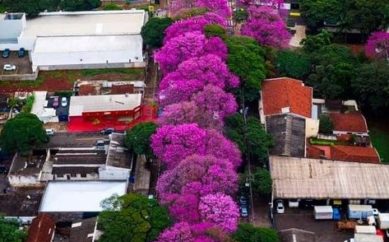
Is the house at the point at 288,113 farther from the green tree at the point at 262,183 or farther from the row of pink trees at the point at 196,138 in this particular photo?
the green tree at the point at 262,183

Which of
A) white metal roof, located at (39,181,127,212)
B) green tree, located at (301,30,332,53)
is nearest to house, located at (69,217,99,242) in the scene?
white metal roof, located at (39,181,127,212)

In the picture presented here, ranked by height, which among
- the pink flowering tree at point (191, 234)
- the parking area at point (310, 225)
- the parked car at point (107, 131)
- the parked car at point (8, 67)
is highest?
the pink flowering tree at point (191, 234)

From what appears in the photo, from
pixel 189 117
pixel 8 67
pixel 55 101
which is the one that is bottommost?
pixel 55 101

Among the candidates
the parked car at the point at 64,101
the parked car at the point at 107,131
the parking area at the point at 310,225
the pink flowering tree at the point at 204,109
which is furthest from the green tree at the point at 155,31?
the parking area at the point at 310,225

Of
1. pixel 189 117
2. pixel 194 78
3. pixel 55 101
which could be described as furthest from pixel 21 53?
pixel 189 117

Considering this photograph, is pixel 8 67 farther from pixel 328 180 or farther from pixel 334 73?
pixel 328 180

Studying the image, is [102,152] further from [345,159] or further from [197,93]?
[345,159]
